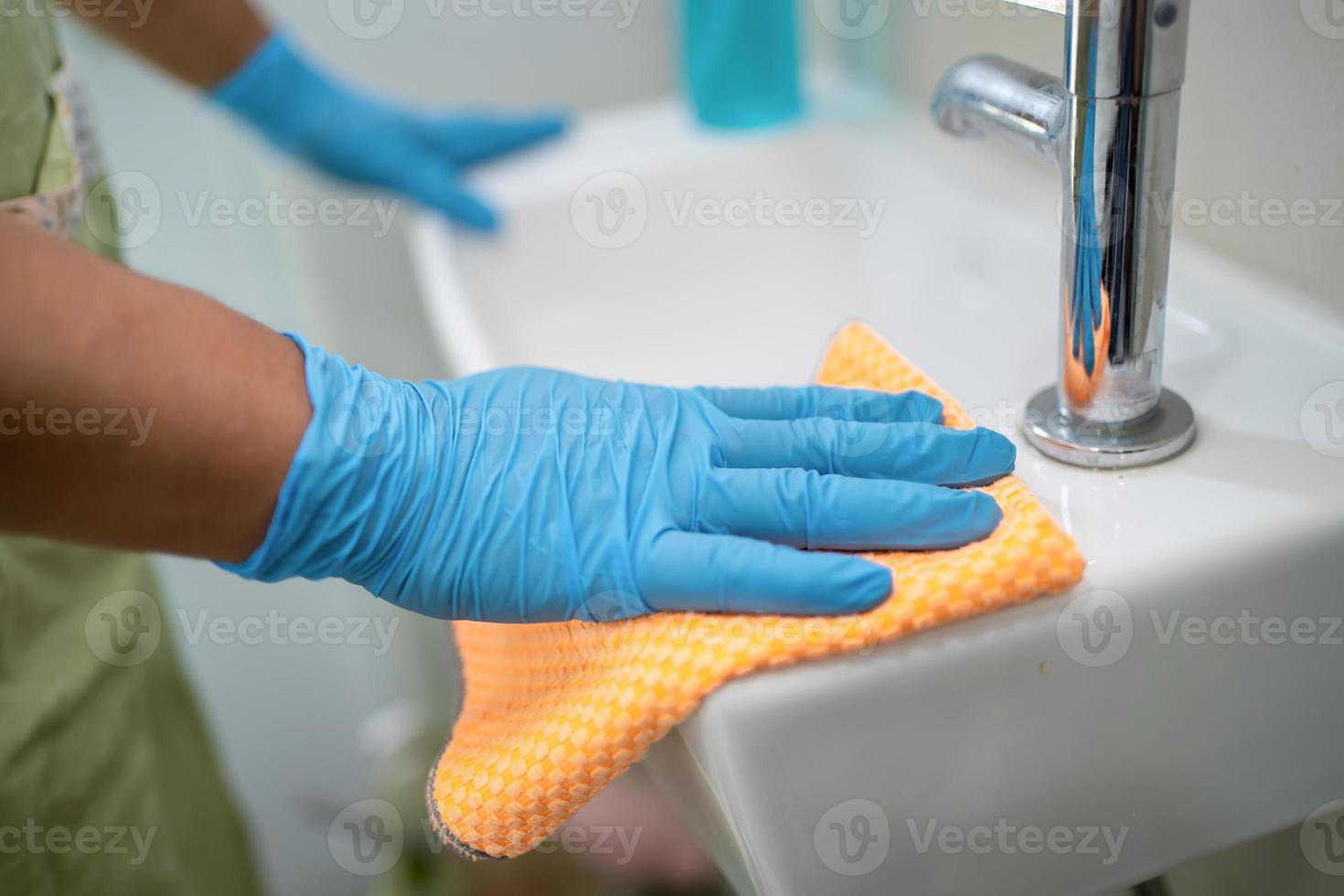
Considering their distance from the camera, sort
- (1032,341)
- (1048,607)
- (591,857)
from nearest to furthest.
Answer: (1048,607) → (1032,341) → (591,857)

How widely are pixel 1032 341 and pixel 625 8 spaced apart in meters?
0.73

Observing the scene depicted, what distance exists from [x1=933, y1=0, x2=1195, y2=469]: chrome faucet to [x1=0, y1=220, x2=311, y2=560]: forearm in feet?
1.19

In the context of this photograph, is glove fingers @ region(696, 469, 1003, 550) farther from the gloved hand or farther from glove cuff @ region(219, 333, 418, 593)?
glove cuff @ region(219, 333, 418, 593)

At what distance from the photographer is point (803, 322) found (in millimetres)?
907

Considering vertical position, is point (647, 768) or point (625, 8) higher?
point (625, 8)

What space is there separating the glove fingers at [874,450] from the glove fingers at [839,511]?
0.02m

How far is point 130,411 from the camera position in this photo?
1.38 feet

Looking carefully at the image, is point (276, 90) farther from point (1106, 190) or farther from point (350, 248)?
point (1106, 190)

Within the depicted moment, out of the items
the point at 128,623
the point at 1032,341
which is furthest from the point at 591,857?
the point at 1032,341

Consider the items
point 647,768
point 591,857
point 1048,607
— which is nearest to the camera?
point 1048,607

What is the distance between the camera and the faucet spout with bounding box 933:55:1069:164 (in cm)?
49

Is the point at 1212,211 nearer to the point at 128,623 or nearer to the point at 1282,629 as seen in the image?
the point at 1282,629

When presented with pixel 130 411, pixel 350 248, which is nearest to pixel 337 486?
pixel 130 411

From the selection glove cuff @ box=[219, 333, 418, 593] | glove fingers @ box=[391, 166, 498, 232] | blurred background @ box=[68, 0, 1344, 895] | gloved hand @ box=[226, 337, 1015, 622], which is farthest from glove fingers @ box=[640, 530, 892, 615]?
glove fingers @ box=[391, 166, 498, 232]
